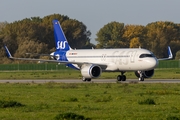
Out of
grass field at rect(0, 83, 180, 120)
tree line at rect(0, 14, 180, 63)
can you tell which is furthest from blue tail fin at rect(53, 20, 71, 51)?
tree line at rect(0, 14, 180, 63)

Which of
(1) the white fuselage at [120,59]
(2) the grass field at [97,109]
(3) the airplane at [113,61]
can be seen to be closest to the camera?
(2) the grass field at [97,109]

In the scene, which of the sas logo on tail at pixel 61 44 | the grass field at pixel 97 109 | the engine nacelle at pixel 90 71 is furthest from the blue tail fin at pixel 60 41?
the grass field at pixel 97 109

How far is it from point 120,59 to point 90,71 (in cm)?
316

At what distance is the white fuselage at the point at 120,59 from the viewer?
2266 inches

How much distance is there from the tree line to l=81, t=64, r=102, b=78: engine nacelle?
7113 cm

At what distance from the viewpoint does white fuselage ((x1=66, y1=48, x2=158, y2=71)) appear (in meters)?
57.6

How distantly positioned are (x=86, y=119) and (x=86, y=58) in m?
42.3

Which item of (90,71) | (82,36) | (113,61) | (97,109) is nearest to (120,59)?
(113,61)

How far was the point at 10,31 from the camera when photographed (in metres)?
148

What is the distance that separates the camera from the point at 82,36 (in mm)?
164500

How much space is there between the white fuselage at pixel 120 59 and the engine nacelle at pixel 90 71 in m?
1.29

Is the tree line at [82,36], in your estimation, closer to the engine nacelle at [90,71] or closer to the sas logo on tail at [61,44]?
the sas logo on tail at [61,44]

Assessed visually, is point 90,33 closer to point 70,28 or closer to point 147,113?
point 70,28

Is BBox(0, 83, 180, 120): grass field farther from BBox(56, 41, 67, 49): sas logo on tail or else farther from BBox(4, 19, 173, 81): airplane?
BBox(56, 41, 67, 49): sas logo on tail
